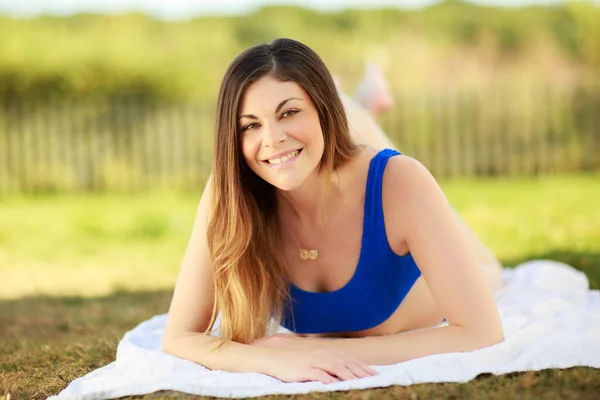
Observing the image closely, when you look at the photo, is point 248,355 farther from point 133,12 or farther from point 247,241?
point 133,12

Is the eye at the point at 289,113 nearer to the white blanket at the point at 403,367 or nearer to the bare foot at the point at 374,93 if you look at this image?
the white blanket at the point at 403,367

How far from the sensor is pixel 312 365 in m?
2.52

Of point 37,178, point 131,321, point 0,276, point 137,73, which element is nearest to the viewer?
point 131,321

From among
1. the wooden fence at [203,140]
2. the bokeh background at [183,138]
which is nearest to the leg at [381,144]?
the bokeh background at [183,138]

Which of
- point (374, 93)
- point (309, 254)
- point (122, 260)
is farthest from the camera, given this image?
point (122, 260)

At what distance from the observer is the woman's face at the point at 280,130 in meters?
2.59

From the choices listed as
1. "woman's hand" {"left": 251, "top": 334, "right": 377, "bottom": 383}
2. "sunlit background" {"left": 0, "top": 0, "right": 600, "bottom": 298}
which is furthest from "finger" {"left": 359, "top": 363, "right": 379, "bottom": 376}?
"sunlit background" {"left": 0, "top": 0, "right": 600, "bottom": 298}

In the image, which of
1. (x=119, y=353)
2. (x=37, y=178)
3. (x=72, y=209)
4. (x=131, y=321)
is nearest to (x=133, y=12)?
(x=37, y=178)

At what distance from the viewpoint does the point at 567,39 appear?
16109mm

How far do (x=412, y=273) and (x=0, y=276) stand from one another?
4.21 m

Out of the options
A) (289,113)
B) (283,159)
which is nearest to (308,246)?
(283,159)

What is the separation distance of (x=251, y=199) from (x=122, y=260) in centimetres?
413

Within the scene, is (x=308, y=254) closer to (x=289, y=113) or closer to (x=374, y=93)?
(x=289, y=113)

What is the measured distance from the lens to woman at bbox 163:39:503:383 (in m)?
2.61
